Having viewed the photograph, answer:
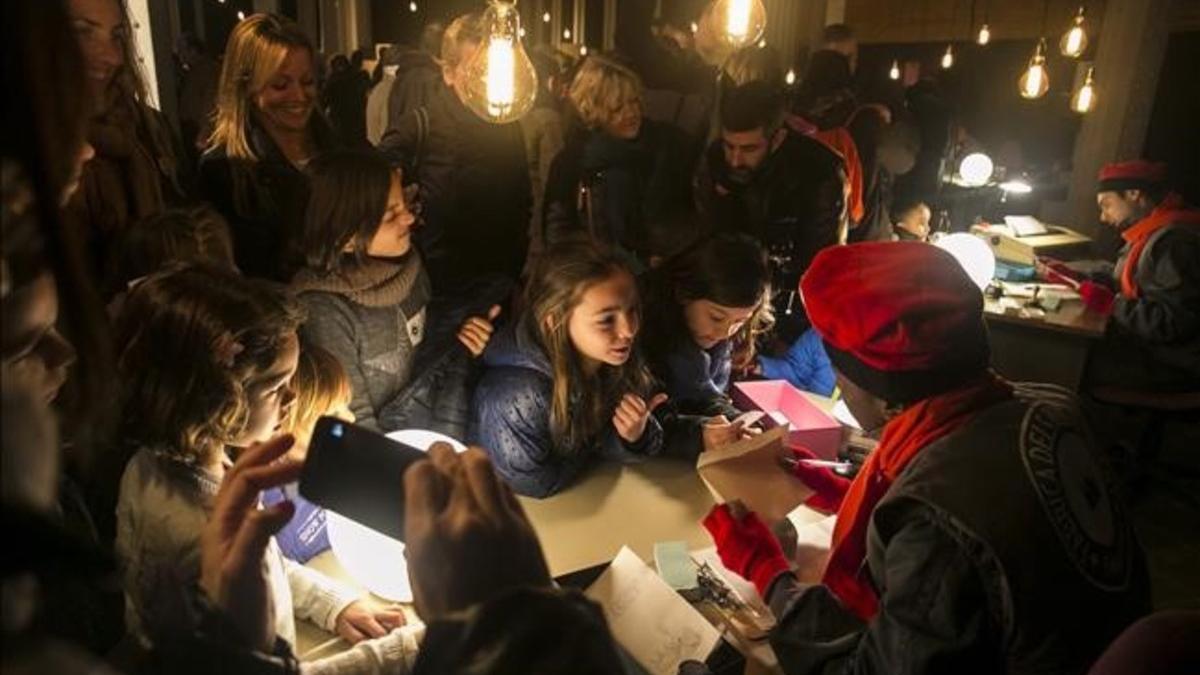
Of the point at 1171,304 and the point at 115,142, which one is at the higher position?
the point at 115,142

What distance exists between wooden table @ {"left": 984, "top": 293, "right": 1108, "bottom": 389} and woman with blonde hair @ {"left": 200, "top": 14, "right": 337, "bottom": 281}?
11.5 ft

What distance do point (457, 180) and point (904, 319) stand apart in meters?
2.19

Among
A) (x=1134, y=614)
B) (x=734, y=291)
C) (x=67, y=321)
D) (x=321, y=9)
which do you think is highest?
(x=321, y=9)

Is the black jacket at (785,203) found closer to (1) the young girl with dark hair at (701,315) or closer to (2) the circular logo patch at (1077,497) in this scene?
(1) the young girl with dark hair at (701,315)

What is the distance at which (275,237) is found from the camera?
2484 millimetres

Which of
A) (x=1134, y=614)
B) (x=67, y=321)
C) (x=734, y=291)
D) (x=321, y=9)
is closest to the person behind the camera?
(x=67, y=321)

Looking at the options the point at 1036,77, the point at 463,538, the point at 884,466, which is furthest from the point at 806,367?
the point at 1036,77

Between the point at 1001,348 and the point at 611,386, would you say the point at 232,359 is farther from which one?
the point at 1001,348

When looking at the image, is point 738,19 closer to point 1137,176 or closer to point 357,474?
point 357,474

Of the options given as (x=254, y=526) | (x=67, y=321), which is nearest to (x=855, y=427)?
(x=254, y=526)

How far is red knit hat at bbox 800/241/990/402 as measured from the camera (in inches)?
58.6

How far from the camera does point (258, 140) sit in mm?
2545

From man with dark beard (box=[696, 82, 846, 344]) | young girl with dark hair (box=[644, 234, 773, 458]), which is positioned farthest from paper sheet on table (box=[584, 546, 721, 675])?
man with dark beard (box=[696, 82, 846, 344])

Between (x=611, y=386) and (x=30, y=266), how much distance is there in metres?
1.98
